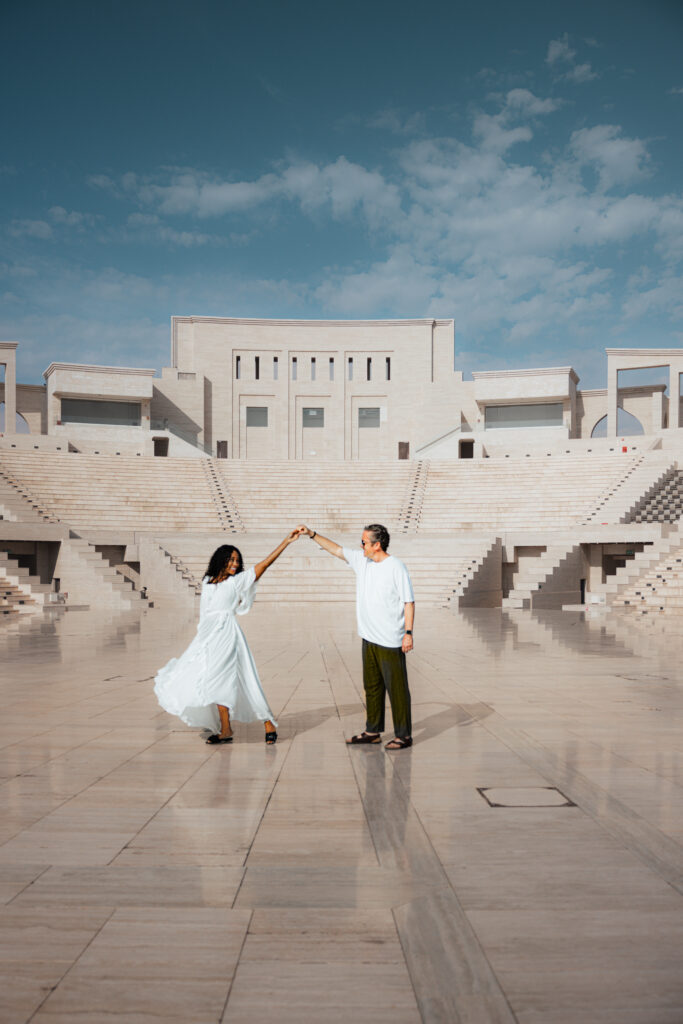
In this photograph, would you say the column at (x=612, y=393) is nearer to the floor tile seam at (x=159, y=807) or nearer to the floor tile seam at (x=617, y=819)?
the floor tile seam at (x=617, y=819)

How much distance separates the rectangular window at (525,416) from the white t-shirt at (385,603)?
36.5m

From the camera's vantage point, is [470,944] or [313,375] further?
[313,375]

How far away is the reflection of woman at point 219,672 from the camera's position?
17.5 ft

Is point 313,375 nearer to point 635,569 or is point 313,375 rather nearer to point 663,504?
point 663,504

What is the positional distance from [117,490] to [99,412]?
13720mm

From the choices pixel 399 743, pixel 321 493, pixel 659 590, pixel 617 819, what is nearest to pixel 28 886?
pixel 617 819

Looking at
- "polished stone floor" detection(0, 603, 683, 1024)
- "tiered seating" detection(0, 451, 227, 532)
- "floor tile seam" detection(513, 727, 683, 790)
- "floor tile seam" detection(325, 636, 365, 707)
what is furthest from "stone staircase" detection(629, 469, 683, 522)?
"floor tile seam" detection(513, 727, 683, 790)

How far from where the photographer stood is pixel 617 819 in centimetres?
371

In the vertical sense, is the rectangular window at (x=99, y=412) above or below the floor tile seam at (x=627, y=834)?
above

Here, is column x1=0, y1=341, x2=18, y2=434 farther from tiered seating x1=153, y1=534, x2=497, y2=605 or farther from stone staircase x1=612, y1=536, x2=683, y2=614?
stone staircase x1=612, y1=536, x2=683, y2=614

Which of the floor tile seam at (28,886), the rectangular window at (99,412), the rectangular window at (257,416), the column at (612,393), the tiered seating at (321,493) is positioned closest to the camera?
the floor tile seam at (28,886)

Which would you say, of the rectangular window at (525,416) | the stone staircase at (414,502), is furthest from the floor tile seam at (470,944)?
the rectangular window at (525,416)

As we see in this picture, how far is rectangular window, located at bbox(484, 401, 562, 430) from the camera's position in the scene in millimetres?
41094

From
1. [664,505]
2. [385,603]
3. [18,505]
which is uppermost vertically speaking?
[664,505]
